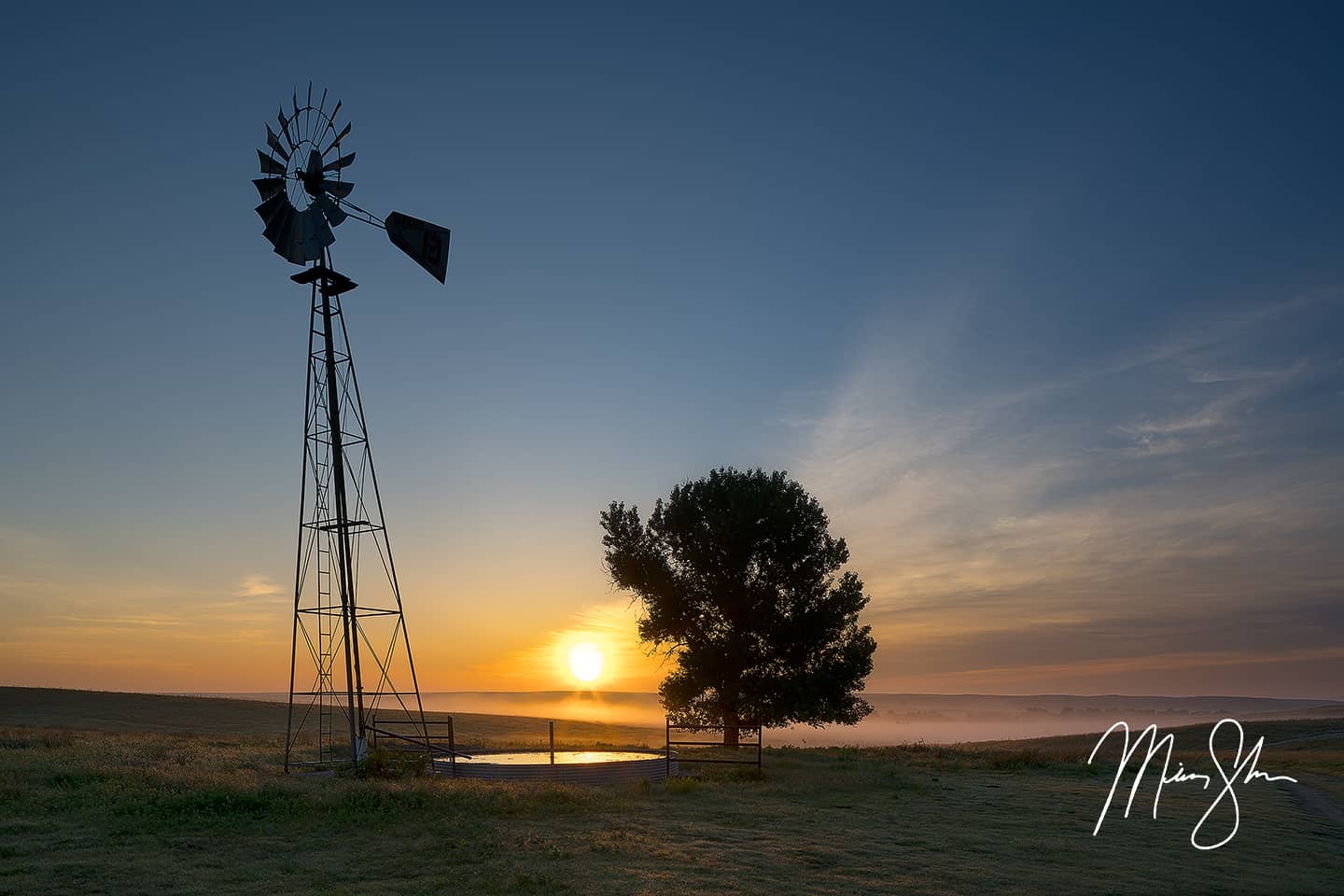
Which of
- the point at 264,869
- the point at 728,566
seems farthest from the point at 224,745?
the point at 264,869

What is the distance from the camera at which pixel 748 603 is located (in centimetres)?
4738

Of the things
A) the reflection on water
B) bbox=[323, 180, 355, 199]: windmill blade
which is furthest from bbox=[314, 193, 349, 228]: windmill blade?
the reflection on water

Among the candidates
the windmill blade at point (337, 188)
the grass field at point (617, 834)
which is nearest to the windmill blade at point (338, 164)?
the windmill blade at point (337, 188)

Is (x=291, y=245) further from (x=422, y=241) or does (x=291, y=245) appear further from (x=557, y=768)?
(x=557, y=768)

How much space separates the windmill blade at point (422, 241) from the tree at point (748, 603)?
747 inches

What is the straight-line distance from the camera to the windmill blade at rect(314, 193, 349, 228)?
3512 cm

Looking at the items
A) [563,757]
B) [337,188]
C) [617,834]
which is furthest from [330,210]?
[617,834]

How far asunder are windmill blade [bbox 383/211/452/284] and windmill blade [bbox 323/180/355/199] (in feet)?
6.03

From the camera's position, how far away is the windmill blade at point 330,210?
35.1 metres

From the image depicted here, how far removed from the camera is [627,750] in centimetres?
4350

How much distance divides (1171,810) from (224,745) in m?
39.5

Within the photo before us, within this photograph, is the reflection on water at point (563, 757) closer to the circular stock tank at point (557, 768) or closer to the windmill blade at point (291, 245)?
the circular stock tank at point (557, 768)

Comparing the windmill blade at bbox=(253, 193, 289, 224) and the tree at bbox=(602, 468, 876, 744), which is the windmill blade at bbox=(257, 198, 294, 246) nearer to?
the windmill blade at bbox=(253, 193, 289, 224)

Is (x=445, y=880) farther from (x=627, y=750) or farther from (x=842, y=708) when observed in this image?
(x=842, y=708)
